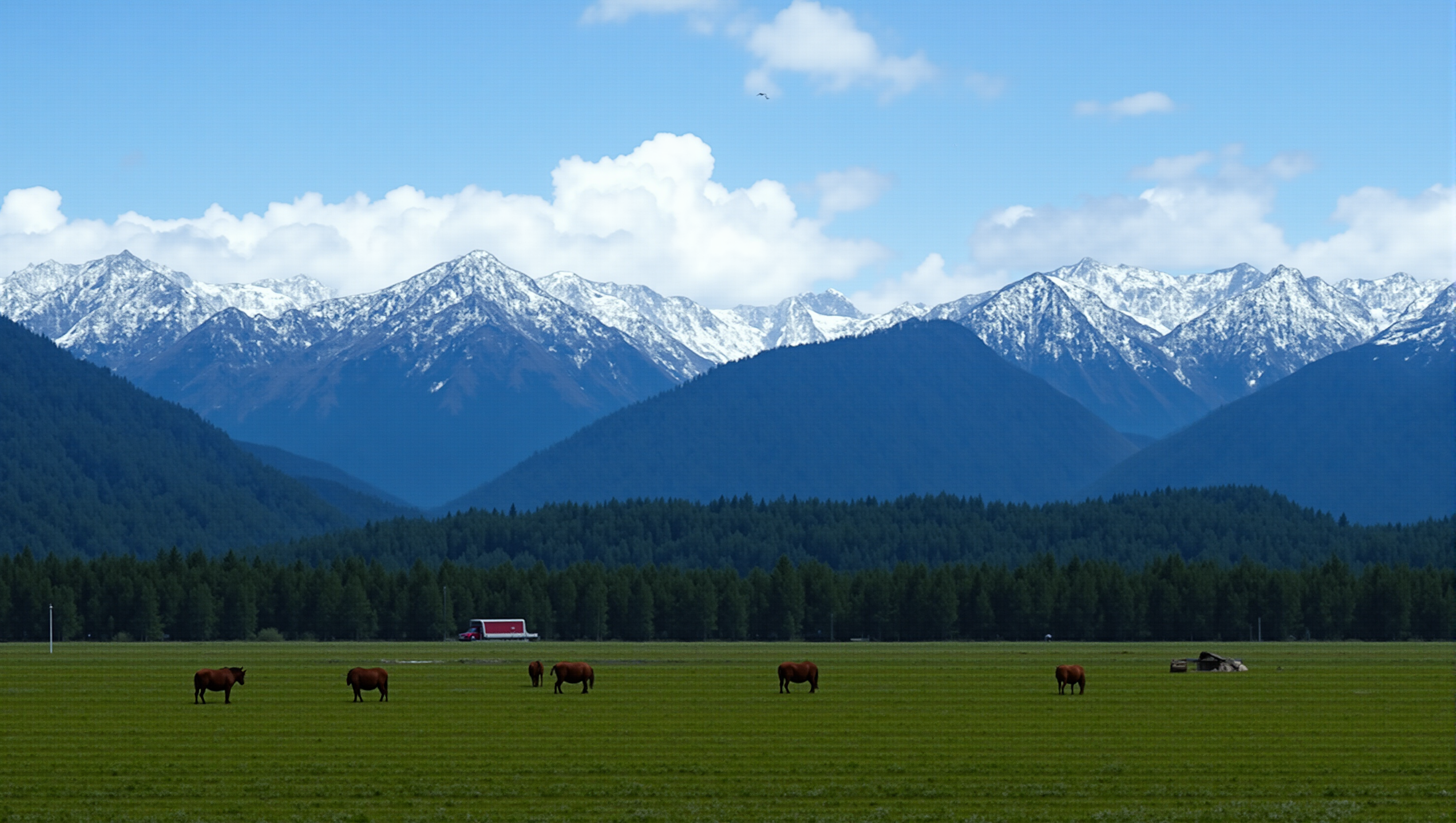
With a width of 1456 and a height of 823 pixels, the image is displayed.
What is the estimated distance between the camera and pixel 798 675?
7712 centimetres

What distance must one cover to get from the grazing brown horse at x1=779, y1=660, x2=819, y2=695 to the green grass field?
1.94 ft

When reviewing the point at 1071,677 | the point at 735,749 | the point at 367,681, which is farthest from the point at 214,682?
the point at 1071,677

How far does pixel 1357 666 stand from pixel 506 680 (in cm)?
5482

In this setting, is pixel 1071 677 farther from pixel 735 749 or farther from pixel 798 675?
pixel 735 749

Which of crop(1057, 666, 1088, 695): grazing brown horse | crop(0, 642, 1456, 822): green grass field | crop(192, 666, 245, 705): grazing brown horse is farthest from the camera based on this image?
crop(1057, 666, 1088, 695): grazing brown horse

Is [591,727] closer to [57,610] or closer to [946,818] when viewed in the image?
[946,818]

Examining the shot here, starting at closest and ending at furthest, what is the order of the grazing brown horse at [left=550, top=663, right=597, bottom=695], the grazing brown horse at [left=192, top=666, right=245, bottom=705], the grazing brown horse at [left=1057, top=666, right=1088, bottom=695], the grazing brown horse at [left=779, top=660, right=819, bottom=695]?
the grazing brown horse at [left=192, top=666, right=245, bottom=705] → the grazing brown horse at [left=1057, top=666, right=1088, bottom=695] → the grazing brown horse at [left=779, top=660, right=819, bottom=695] → the grazing brown horse at [left=550, top=663, right=597, bottom=695]

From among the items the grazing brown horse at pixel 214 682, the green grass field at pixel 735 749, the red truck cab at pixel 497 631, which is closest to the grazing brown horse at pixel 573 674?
the green grass field at pixel 735 749

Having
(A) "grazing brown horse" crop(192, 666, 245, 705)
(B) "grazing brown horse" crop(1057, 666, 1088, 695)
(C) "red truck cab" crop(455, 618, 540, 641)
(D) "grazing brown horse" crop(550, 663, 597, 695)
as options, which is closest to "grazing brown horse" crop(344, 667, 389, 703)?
(A) "grazing brown horse" crop(192, 666, 245, 705)

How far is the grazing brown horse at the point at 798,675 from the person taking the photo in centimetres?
7662

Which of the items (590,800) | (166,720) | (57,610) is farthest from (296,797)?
(57,610)

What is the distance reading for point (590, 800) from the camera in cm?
4094

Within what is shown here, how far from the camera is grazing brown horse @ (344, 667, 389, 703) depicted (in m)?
70.5

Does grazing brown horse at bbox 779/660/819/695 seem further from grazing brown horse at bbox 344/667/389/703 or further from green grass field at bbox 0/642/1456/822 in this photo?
grazing brown horse at bbox 344/667/389/703
